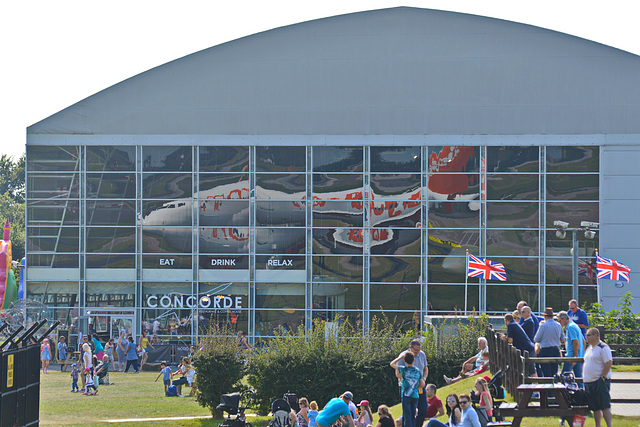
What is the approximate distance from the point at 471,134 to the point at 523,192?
354 centimetres

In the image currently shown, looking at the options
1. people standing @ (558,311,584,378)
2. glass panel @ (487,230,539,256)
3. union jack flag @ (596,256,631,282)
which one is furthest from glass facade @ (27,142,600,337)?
people standing @ (558,311,584,378)

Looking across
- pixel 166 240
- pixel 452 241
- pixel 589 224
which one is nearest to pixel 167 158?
pixel 166 240

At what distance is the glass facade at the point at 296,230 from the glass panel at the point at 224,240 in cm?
5

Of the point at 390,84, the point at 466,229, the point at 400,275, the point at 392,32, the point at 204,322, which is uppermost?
the point at 392,32

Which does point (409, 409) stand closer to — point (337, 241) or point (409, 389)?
point (409, 389)

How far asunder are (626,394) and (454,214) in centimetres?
2023

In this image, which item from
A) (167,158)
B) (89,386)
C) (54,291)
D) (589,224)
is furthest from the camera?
(54,291)

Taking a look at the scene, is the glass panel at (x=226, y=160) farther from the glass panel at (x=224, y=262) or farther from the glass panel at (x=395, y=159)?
the glass panel at (x=395, y=159)

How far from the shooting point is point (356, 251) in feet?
115

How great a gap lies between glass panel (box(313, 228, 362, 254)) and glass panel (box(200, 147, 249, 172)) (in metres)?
4.74

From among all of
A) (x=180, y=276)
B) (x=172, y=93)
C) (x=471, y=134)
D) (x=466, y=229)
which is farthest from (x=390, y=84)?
(x=180, y=276)

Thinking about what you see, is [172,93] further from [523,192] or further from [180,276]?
[523,192]

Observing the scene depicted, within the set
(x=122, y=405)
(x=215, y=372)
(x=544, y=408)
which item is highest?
(x=544, y=408)

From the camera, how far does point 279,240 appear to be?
1395 inches
